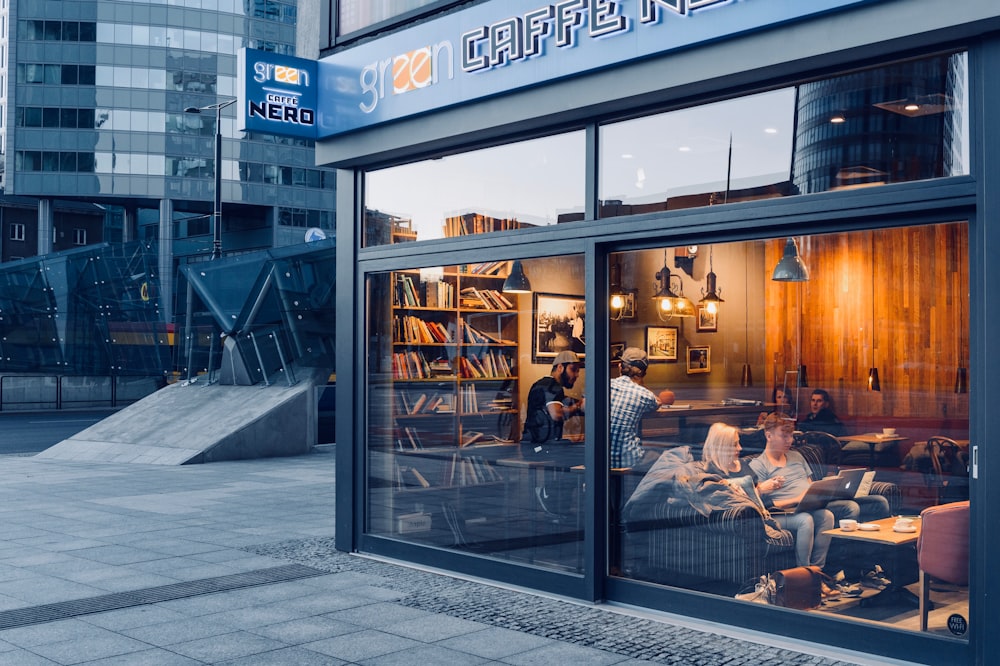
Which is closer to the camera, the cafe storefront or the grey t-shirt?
the cafe storefront

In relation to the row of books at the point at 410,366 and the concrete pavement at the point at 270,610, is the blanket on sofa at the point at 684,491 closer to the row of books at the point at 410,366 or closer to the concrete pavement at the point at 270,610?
the concrete pavement at the point at 270,610

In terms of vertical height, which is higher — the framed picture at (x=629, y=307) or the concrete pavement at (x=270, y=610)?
the framed picture at (x=629, y=307)

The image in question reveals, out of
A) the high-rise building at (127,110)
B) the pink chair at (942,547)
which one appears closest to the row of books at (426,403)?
the pink chair at (942,547)

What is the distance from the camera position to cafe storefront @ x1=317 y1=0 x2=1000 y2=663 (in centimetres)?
580

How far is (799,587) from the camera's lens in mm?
6410

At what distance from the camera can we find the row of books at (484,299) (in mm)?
8422

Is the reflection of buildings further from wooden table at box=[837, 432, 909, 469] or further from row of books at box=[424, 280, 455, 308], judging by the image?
row of books at box=[424, 280, 455, 308]

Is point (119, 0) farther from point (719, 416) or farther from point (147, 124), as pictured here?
point (719, 416)

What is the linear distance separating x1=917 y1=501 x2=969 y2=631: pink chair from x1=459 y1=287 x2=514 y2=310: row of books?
143 inches

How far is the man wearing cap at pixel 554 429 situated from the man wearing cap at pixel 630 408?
0.91 feet

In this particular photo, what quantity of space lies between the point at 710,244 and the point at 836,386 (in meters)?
1.25

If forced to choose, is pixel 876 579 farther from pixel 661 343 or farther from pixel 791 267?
pixel 661 343

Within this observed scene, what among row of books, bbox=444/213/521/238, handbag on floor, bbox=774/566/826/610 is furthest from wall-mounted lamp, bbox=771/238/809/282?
row of books, bbox=444/213/521/238

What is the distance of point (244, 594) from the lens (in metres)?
7.71
